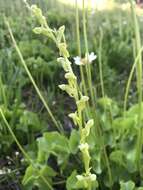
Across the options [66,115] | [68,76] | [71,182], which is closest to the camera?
[68,76]

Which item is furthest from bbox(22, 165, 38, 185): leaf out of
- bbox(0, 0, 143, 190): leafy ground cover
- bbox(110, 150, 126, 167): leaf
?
bbox(110, 150, 126, 167): leaf

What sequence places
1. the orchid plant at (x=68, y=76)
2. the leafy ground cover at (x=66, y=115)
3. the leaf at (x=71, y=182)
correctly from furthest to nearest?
the leaf at (x=71, y=182)
the leafy ground cover at (x=66, y=115)
the orchid plant at (x=68, y=76)

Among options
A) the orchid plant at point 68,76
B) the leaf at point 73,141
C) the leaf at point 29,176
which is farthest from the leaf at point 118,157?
the orchid plant at point 68,76

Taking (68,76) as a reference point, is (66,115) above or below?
below

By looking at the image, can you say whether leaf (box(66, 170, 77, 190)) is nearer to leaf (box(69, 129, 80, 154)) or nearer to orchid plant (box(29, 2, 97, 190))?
leaf (box(69, 129, 80, 154))

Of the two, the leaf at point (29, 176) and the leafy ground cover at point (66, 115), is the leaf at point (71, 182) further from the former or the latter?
the leaf at point (29, 176)

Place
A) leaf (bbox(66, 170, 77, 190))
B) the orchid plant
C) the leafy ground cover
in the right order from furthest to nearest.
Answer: leaf (bbox(66, 170, 77, 190)), the leafy ground cover, the orchid plant

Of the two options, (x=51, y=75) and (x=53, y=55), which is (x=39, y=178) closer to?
(x=51, y=75)

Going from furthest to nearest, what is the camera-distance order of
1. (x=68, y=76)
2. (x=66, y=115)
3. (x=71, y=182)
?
(x=66, y=115) → (x=71, y=182) → (x=68, y=76)

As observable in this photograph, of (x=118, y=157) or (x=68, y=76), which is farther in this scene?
(x=118, y=157)

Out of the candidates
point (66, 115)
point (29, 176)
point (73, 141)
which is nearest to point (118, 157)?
point (73, 141)

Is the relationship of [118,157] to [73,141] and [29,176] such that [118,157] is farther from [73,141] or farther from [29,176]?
[29,176]
